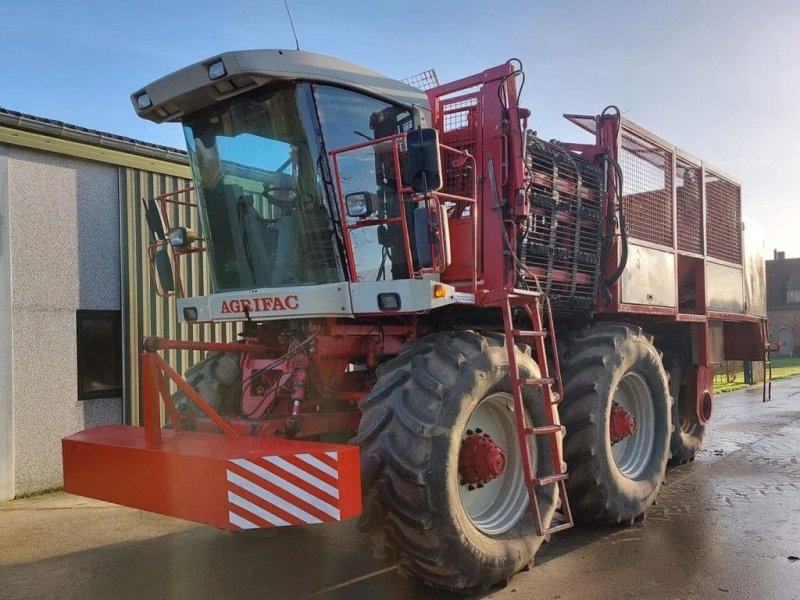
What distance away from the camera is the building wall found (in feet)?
172

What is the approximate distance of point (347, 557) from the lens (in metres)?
5.00

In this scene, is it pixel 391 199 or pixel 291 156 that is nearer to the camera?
pixel 291 156

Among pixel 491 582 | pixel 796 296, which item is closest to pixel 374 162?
pixel 491 582

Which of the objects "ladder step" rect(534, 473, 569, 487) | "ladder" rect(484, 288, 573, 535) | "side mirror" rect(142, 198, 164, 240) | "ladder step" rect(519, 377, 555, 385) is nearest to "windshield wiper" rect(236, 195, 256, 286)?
"side mirror" rect(142, 198, 164, 240)

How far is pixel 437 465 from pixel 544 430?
3.04 ft

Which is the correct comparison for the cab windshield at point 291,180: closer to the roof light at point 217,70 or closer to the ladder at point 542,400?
the roof light at point 217,70

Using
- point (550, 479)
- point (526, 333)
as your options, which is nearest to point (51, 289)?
point (526, 333)

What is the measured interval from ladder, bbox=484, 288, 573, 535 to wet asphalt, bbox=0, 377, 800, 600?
534 mm

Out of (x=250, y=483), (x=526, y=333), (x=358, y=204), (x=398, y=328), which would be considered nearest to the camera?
(x=250, y=483)

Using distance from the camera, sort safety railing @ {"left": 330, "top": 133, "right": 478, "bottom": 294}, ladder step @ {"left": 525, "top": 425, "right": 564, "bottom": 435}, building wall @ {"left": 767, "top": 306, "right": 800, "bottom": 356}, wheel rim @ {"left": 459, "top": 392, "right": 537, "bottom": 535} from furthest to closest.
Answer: building wall @ {"left": 767, "top": 306, "right": 800, "bottom": 356}
wheel rim @ {"left": 459, "top": 392, "right": 537, "bottom": 535}
ladder step @ {"left": 525, "top": 425, "right": 564, "bottom": 435}
safety railing @ {"left": 330, "top": 133, "right": 478, "bottom": 294}

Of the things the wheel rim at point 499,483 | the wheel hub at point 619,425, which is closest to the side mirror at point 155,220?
the wheel rim at point 499,483

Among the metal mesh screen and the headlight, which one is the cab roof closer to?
the headlight

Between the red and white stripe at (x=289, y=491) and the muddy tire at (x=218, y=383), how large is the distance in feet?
6.58

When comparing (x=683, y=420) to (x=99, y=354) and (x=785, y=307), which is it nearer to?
(x=99, y=354)
